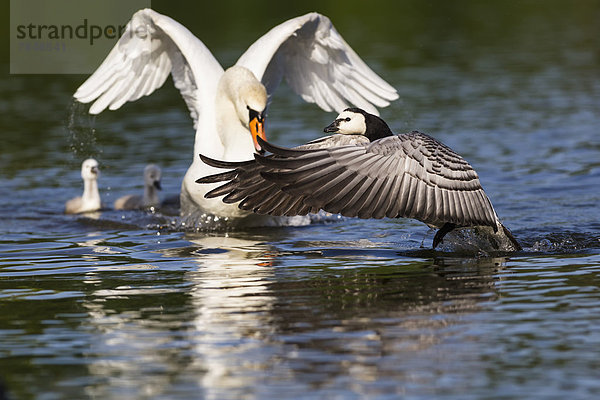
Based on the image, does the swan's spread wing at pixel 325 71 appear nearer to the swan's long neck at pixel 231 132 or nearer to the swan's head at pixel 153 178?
the swan's long neck at pixel 231 132

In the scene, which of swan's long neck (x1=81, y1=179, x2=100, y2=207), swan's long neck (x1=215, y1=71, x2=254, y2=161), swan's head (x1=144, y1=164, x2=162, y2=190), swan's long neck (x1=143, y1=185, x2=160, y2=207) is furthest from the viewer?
swan's head (x1=144, y1=164, x2=162, y2=190)

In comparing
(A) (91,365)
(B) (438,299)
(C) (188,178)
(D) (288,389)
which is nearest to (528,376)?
(D) (288,389)

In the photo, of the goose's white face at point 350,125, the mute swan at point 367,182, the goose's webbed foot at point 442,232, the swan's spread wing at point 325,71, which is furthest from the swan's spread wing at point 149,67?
the goose's webbed foot at point 442,232

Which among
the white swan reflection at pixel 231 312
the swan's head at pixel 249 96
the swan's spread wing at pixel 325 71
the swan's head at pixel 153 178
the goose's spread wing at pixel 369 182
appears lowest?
the white swan reflection at pixel 231 312

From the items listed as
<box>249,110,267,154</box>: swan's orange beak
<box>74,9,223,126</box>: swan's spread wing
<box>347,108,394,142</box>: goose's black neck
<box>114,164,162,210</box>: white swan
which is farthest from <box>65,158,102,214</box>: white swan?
<box>347,108,394,142</box>: goose's black neck

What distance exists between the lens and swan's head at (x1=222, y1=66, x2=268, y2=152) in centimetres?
1139

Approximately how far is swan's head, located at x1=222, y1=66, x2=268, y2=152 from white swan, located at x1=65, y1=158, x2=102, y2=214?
3.28 meters

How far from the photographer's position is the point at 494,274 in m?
8.65

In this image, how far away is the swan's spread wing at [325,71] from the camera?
1284cm

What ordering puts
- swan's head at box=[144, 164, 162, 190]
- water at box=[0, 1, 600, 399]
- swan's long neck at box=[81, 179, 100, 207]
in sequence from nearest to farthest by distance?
1. water at box=[0, 1, 600, 399]
2. swan's long neck at box=[81, 179, 100, 207]
3. swan's head at box=[144, 164, 162, 190]

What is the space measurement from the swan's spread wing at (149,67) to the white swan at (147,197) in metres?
Answer: 1.35

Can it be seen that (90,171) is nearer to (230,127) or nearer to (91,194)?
(91,194)

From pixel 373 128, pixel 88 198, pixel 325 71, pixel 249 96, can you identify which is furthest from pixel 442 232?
pixel 88 198

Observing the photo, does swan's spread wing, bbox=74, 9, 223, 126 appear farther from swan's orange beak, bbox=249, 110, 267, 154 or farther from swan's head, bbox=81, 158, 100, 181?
swan's head, bbox=81, 158, 100, 181
